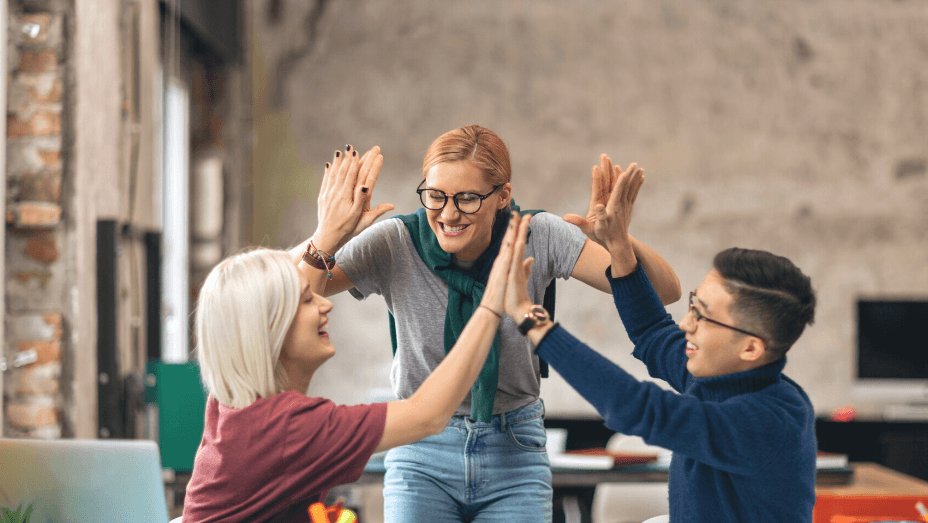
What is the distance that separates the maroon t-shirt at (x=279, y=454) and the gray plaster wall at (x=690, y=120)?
3008 millimetres

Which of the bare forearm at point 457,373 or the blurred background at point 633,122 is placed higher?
the blurred background at point 633,122

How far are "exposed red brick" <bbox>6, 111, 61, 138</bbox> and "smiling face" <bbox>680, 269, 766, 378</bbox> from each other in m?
1.85

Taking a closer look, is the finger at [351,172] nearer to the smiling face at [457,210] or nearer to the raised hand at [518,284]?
the smiling face at [457,210]

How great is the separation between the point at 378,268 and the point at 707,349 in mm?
682

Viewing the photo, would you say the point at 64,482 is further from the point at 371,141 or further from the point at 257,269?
the point at 371,141

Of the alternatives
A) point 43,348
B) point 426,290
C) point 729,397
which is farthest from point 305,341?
point 43,348

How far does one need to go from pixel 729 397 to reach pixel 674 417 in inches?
6.2

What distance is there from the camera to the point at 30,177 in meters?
2.18

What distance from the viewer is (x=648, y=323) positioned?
148cm

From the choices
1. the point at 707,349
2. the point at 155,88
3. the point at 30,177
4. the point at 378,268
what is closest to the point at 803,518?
the point at 707,349

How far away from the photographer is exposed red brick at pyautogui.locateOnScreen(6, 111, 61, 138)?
85.0 inches

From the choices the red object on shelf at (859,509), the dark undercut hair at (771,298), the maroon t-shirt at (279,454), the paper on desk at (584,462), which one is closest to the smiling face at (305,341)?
the maroon t-shirt at (279,454)

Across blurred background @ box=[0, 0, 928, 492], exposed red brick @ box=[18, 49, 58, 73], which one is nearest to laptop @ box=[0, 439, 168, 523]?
exposed red brick @ box=[18, 49, 58, 73]

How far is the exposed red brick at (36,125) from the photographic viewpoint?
2.16 metres
